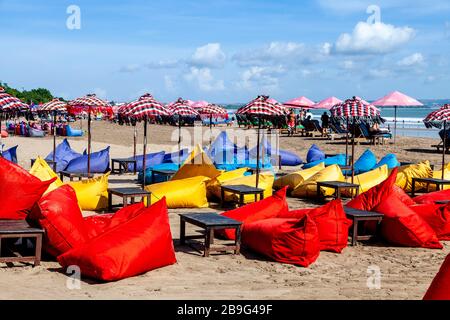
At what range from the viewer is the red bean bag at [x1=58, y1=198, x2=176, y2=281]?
5.22m

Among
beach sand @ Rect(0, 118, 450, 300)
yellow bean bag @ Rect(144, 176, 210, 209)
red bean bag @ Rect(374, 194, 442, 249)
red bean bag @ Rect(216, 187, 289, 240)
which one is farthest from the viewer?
yellow bean bag @ Rect(144, 176, 210, 209)

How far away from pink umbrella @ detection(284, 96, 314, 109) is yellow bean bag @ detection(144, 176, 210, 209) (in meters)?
19.1

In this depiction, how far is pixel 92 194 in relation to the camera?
8.86 meters

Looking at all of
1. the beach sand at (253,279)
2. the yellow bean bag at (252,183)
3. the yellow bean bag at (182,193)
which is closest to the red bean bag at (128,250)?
the beach sand at (253,279)

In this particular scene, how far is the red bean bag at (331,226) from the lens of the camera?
6633mm

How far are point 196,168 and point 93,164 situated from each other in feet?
11.3

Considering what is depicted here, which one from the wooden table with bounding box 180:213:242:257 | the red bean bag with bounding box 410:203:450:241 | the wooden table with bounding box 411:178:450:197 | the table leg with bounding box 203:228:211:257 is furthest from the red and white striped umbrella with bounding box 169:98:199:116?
the table leg with bounding box 203:228:211:257

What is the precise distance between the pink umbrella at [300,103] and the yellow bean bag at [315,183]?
17.2 m

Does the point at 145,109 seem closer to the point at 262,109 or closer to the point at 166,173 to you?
the point at 166,173

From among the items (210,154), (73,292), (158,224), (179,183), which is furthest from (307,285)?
(210,154)

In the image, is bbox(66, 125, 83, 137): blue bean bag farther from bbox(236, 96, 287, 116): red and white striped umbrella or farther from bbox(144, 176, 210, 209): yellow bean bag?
bbox(144, 176, 210, 209): yellow bean bag

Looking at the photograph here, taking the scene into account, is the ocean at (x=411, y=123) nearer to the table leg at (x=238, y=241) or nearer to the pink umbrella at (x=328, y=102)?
the pink umbrella at (x=328, y=102)

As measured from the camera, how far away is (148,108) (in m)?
10.0
